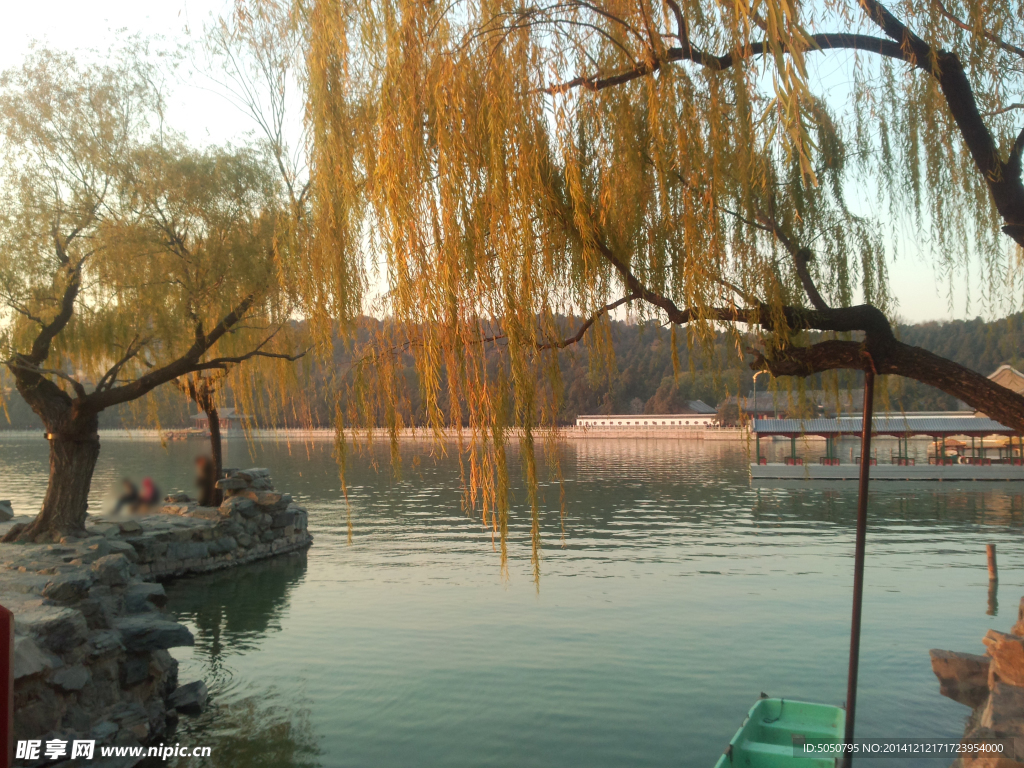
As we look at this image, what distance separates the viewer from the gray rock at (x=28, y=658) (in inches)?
199

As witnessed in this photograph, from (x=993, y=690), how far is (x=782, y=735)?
1.47 metres

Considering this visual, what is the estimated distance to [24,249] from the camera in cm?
1054

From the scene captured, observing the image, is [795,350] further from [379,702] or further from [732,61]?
[379,702]

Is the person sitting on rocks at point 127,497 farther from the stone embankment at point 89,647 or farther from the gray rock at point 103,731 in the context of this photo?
the gray rock at point 103,731

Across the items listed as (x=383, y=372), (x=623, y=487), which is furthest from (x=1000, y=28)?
(x=623, y=487)

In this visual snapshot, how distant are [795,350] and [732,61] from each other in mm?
1575

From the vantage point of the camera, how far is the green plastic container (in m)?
5.28

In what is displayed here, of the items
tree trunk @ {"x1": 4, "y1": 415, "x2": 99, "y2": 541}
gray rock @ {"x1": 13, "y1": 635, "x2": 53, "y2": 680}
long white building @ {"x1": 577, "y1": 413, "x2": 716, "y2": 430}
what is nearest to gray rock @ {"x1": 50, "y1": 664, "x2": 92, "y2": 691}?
gray rock @ {"x1": 13, "y1": 635, "x2": 53, "y2": 680}

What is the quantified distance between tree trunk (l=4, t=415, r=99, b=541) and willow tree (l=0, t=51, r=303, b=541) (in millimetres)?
18

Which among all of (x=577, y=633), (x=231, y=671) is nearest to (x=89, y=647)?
(x=231, y=671)

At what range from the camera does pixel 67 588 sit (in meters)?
6.85

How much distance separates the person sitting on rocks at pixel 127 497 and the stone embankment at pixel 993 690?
10011 millimetres

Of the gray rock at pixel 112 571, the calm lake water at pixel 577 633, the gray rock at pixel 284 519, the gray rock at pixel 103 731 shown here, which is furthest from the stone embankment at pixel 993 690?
the gray rock at pixel 284 519

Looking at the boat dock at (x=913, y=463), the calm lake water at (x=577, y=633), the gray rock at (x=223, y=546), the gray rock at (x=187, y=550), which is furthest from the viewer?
the boat dock at (x=913, y=463)
